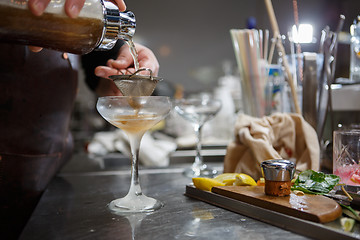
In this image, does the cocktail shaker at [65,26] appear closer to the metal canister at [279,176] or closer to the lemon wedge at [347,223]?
the metal canister at [279,176]

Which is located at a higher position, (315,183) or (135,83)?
(135,83)

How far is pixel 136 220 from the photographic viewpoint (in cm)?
64

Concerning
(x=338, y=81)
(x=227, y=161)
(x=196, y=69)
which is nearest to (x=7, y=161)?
(x=227, y=161)

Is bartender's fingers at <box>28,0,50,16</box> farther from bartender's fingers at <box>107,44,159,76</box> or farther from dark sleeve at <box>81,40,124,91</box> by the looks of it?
dark sleeve at <box>81,40,124,91</box>

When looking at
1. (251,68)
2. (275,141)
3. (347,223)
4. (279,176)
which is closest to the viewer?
(347,223)

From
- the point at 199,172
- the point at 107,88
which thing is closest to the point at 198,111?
the point at 199,172

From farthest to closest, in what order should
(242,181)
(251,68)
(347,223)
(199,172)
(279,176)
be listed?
(251,68), (199,172), (242,181), (279,176), (347,223)

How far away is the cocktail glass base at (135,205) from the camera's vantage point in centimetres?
70

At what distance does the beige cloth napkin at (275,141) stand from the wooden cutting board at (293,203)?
0.71 ft

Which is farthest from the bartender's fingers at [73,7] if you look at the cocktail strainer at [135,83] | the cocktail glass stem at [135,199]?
the cocktail glass stem at [135,199]

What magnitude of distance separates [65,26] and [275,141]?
0.62 metres

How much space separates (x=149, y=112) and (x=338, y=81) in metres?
0.99

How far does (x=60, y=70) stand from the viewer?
3.17ft

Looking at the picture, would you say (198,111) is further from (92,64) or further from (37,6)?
(37,6)
